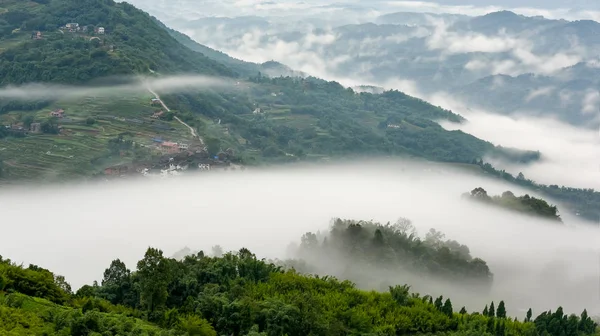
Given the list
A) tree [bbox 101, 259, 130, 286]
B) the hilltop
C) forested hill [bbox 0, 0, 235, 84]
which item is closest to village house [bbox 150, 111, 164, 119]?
the hilltop

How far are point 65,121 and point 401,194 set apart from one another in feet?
208

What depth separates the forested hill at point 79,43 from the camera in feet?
378

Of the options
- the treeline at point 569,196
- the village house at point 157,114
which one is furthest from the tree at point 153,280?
the treeline at point 569,196

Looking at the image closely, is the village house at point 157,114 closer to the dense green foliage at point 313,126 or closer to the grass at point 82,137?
the grass at point 82,137

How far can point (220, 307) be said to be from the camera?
107 feet

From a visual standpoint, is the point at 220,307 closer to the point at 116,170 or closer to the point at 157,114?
the point at 116,170

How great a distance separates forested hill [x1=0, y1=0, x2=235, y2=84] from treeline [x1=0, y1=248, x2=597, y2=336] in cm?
8530

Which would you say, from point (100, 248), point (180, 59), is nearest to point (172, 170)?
point (100, 248)

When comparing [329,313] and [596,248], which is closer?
[329,313]

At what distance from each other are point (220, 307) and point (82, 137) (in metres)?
67.0

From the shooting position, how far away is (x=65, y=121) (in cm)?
9756

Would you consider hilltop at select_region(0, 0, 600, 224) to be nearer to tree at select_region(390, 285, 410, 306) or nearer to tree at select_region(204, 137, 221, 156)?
tree at select_region(204, 137, 221, 156)

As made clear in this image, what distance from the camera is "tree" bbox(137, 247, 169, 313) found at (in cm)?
3244

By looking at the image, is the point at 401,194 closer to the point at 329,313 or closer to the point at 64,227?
the point at 64,227
